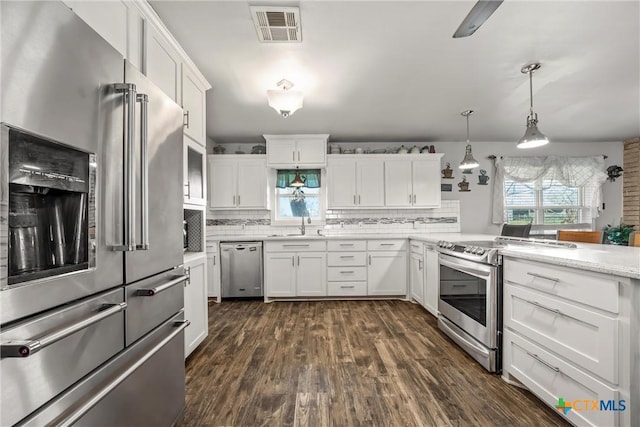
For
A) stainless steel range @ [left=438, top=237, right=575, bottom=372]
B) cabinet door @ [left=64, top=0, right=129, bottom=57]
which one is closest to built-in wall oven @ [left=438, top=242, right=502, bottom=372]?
stainless steel range @ [left=438, top=237, right=575, bottom=372]

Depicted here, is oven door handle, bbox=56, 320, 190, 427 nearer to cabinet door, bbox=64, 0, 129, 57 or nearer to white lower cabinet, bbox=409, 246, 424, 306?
cabinet door, bbox=64, 0, 129, 57

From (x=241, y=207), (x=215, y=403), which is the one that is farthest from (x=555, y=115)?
(x=215, y=403)

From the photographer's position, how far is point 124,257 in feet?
3.76

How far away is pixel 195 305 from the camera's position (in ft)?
8.09

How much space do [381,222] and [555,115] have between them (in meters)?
2.66

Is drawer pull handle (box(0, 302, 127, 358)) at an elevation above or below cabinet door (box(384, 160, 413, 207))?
below

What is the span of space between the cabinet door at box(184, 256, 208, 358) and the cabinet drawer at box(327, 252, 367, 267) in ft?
6.25

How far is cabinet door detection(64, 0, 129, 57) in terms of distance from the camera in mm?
1332

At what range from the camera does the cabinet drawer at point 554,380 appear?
1393 millimetres

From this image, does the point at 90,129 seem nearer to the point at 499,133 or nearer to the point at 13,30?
the point at 13,30

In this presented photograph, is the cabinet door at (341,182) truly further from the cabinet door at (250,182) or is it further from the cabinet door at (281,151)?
the cabinet door at (250,182)

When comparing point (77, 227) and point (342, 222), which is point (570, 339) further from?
point (342, 222)

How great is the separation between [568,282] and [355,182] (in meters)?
3.29

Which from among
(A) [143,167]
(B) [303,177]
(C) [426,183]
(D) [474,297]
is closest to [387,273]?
(C) [426,183]
